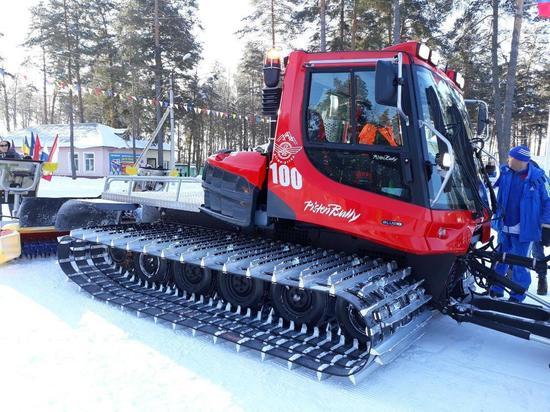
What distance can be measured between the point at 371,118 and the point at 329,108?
398mm

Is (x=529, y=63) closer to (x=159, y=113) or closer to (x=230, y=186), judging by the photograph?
(x=159, y=113)

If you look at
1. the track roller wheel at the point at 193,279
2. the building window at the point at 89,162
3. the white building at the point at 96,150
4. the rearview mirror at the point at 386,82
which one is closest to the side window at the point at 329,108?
the rearview mirror at the point at 386,82

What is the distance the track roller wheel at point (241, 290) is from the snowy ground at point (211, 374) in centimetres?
59

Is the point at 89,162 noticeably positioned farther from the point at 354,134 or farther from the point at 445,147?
the point at 445,147

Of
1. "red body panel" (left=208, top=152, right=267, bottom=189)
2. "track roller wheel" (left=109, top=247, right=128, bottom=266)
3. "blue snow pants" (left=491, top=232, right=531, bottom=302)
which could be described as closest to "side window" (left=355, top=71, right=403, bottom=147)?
"red body panel" (left=208, top=152, right=267, bottom=189)

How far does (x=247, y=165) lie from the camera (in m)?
4.45

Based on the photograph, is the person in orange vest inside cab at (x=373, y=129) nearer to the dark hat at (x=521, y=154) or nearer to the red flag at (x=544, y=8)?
the dark hat at (x=521, y=154)

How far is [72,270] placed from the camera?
18.4 ft

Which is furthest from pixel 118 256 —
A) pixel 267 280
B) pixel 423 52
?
pixel 423 52

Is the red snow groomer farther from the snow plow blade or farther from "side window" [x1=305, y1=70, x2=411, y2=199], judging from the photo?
the snow plow blade

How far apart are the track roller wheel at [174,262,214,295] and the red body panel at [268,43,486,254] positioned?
1.16 metres

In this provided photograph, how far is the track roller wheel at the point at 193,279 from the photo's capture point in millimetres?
4812

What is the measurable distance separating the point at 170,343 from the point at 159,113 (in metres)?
21.7

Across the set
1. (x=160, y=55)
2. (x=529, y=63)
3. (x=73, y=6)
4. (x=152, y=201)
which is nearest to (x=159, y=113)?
(x=160, y=55)
